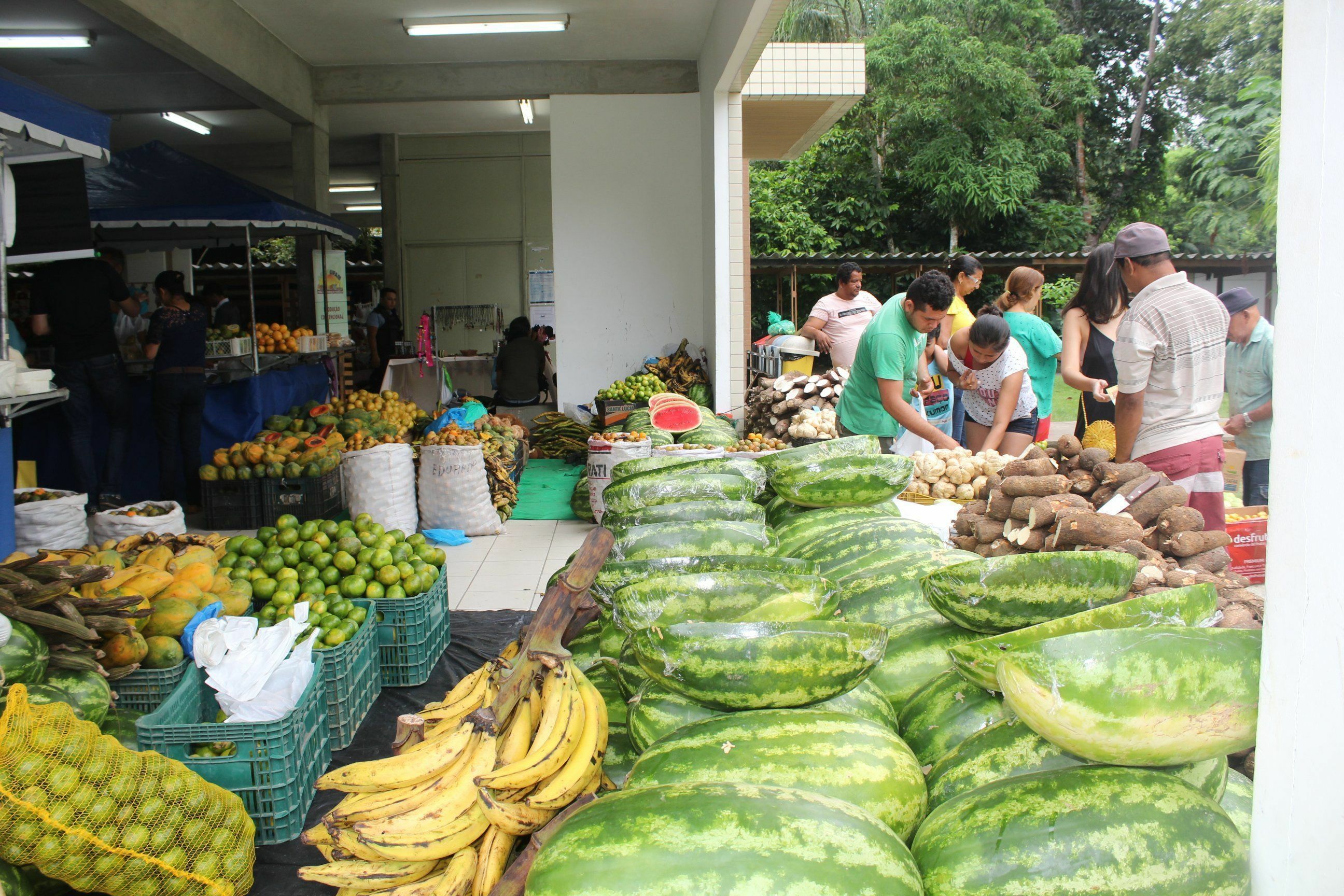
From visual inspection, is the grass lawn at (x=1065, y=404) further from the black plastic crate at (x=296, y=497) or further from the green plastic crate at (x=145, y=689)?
the green plastic crate at (x=145, y=689)

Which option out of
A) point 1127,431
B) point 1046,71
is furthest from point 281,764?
point 1046,71

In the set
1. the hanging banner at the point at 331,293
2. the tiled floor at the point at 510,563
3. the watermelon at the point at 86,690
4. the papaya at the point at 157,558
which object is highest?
the hanging banner at the point at 331,293

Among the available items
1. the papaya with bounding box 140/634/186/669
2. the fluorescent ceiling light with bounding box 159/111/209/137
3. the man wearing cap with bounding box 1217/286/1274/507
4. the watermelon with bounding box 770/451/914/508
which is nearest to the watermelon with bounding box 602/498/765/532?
the watermelon with bounding box 770/451/914/508

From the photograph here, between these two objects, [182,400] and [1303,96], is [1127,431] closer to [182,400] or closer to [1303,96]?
[1303,96]

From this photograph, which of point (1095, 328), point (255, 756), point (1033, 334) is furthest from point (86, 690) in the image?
point (1033, 334)

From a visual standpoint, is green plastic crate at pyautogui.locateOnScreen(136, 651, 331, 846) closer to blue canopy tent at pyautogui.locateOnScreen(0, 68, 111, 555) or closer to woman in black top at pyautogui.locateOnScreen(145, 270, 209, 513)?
blue canopy tent at pyautogui.locateOnScreen(0, 68, 111, 555)

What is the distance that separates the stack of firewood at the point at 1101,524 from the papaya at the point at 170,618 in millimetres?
2834

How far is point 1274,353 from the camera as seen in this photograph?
0.95 metres

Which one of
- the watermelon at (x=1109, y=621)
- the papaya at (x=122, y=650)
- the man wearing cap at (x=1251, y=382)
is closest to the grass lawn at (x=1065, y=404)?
the man wearing cap at (x=1251, y=382)

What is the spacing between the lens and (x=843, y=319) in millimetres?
8086

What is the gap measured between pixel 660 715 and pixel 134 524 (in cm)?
468

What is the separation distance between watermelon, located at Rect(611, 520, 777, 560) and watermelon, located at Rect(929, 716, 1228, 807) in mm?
844

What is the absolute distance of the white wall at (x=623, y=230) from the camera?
10.3 meters

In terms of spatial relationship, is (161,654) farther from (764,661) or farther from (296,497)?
(296,497)
